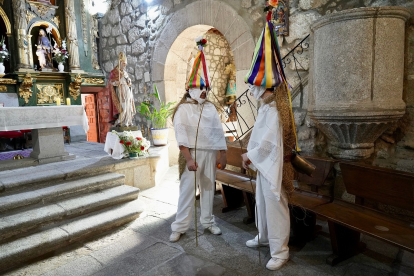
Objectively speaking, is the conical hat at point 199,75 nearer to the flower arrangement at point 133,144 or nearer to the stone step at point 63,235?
the stone step at point 63,235

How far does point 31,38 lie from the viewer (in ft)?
22.6

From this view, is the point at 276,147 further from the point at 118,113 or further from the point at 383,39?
the point at 118,113

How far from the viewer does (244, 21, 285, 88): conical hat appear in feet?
7.39

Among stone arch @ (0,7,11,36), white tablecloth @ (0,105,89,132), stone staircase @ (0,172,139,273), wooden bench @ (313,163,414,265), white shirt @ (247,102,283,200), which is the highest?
stone arch @ (0,7,11,36)

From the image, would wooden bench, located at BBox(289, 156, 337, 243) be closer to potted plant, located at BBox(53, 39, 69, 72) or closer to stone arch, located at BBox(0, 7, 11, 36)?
potted plant, located at BBox(53, 39, 69, 72)

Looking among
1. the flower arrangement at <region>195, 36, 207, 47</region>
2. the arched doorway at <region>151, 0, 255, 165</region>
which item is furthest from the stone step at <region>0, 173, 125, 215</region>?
the arched doorway at <region>151, 0, 255, 165</region>

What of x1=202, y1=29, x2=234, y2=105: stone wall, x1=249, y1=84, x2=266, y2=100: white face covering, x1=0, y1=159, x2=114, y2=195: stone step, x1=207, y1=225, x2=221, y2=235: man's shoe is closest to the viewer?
x1=249, y1=84, x2=266, y2=100: white face covering

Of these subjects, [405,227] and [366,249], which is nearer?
[405,227]

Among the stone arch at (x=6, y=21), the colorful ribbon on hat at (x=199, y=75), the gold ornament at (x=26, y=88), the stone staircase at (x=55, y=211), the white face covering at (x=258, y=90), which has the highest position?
the stone arch at (x=6, y=21)

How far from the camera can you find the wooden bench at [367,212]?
222cm

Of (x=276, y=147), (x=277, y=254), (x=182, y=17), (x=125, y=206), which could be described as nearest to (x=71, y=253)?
(x=125, y=206)

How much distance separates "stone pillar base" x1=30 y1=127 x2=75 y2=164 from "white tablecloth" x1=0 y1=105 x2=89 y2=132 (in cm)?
21

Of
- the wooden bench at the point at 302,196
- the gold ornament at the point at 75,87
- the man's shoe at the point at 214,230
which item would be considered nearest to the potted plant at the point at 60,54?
the gold ornament at the point at 75,87

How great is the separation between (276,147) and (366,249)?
4.60 ft
